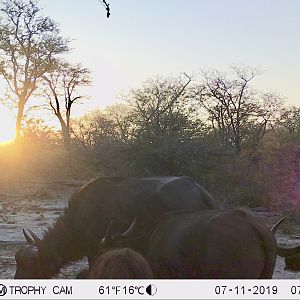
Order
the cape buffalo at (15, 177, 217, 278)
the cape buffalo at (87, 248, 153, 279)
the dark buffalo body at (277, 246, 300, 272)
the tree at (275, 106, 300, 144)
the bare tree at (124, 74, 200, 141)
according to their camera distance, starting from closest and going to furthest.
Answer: the cape buffalo at (87, 248, 153, 279) → the dark buffalo body at (277, 246, 300, 272) → the cape buffalo at (15, 177, 217, 278) → the bare tree at (124, 74, 200, 141) → the tree at (275, 106, 300, 144)

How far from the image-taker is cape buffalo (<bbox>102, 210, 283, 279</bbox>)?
152 inches

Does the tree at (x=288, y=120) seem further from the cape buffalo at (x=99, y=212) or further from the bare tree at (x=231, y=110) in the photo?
the cape buffalo at (x=99, y=212)

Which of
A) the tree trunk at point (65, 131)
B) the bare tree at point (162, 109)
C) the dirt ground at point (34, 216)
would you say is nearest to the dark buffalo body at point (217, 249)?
the dirt ground at point (34, 216)

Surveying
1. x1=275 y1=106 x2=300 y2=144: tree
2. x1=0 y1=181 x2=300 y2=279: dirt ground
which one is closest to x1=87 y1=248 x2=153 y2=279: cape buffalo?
x1=0 y1=181 x2=300 y2=279: dirt ground

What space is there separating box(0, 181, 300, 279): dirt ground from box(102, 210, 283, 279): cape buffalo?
50.8 inches

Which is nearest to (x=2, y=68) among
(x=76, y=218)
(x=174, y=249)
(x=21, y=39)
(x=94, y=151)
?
(x=21, y=39)

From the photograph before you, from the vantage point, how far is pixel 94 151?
17719 millimetres

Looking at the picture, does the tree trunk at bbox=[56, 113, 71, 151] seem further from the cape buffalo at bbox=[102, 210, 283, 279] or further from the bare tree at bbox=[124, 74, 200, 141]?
the cape buffalo at bbox=[102, 210, 283, 279]

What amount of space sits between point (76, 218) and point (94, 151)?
12034 mm

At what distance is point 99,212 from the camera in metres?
5.60

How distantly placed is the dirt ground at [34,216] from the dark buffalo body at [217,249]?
1.29 metres

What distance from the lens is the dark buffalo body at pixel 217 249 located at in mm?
3867
